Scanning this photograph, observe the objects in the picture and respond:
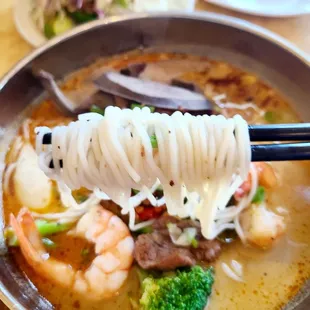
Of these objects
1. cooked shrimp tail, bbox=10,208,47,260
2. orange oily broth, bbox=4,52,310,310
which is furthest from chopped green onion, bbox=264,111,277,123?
cooked shrimp tail, bbox=10,208,47,260

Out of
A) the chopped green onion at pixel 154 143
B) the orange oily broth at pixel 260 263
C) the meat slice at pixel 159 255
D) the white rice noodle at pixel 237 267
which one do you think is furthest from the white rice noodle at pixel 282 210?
the chopped green onion at pixel 154 143

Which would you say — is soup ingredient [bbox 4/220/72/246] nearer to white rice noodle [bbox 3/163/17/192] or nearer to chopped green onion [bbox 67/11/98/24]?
white rice noodle [bbox 3/163/17/192]

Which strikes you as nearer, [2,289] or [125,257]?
[2,289]

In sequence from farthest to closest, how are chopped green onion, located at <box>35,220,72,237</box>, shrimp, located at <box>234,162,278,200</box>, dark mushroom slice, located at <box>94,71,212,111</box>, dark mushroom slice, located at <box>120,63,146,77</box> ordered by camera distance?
dark mushroom slice, located at <box>120,63,146,77</box>, dark mushroom slice, located at <box>94,71,212,111</box>, shrimp, located at <box>234,162,278,200</box>, chopped green onion, located at <box>35,220,72,237</box>

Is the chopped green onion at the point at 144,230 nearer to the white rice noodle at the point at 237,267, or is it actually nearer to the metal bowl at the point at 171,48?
the white rice noodle at the point at 237,267

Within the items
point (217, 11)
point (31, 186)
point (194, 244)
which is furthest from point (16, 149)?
point (217, 11)

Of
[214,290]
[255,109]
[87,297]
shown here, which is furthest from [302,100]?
[87,297]

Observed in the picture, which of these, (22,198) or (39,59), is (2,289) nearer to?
(22,198)
